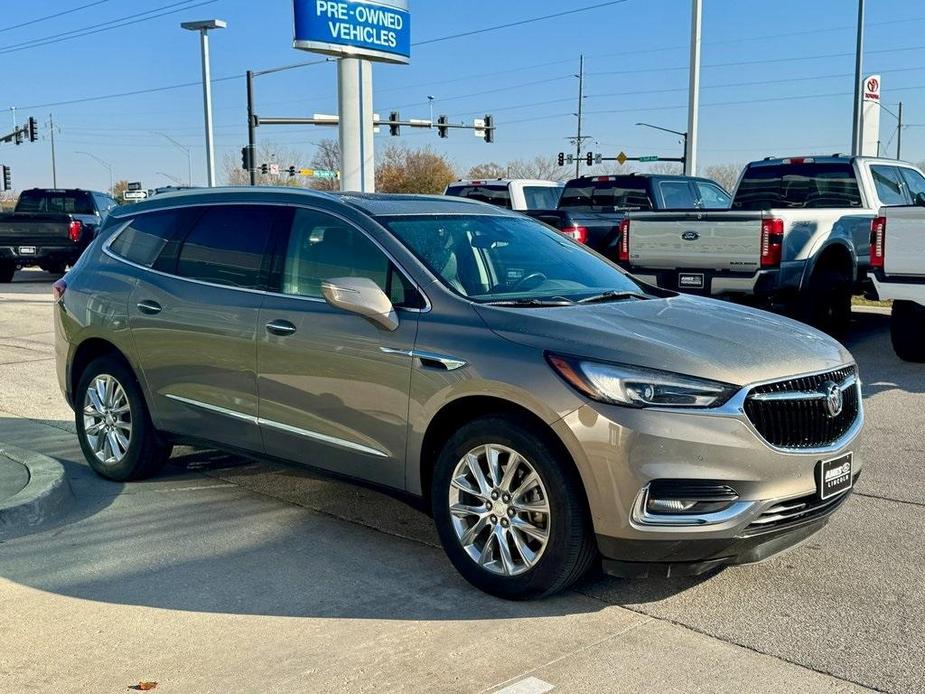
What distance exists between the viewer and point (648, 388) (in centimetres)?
395

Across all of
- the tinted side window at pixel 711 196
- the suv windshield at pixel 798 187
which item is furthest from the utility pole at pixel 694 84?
the suv windshield at pixel 798 187

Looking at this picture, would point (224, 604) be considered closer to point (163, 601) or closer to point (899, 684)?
point (163, 601)

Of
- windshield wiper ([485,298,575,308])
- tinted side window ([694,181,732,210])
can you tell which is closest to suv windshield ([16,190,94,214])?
tinted side window ([694,181,732,210])

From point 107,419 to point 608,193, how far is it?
10.8m

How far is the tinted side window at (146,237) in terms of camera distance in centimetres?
602

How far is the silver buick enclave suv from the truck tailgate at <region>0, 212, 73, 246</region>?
1578 cm

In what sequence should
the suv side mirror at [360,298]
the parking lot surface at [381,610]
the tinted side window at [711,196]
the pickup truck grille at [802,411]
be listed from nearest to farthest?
the parking lot surface at [381,610] → the pickup truck grille at [802,411] → the suv side mirror at [360,298] → the tinted side window at [711,196]

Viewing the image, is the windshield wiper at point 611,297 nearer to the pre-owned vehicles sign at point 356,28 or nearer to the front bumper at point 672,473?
the front bumper at point 672,473

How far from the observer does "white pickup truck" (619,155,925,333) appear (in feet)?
33.3

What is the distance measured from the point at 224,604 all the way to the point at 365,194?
8.01 ft

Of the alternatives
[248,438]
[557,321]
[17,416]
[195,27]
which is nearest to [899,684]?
[557,321]

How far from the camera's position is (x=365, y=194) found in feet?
18.6

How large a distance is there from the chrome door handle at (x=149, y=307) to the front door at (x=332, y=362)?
0.94 meters

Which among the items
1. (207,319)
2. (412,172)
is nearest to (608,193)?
(207,319)
